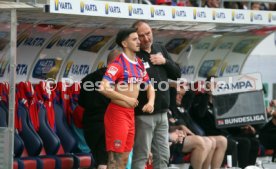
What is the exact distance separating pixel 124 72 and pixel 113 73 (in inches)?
5.8

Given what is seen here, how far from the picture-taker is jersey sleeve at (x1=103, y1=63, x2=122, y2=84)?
383 inches

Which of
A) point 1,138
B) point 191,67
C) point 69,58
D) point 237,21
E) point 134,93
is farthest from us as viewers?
point 191,67

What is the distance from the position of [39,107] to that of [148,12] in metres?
1.79

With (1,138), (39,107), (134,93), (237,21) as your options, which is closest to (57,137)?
(39,107)

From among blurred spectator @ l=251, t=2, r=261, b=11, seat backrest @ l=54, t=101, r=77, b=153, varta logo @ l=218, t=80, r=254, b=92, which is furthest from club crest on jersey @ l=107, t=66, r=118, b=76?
blurred spectator @ l=251, t=2, r=261, b=11

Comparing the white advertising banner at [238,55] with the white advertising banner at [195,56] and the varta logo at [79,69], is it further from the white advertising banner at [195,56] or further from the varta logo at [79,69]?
the varta logo at [79,69]

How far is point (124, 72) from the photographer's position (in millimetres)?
9859

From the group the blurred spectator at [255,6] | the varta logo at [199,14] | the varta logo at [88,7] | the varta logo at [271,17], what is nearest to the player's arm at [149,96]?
the varta logo at [88,7]

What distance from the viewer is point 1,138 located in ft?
34.5

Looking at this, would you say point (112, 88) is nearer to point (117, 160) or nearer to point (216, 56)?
point (117, 160)

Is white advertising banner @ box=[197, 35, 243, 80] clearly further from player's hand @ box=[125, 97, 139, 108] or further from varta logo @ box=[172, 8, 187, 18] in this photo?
player's hand @ box=[125, 97, 139, 108]

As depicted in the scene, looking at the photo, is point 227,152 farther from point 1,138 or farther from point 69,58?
point 1,138

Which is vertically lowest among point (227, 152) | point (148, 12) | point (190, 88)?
point (227, 152)

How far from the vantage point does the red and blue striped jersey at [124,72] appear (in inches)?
384
